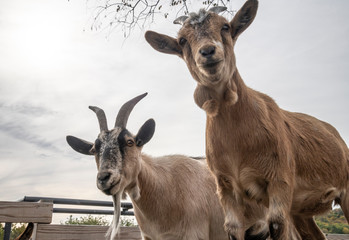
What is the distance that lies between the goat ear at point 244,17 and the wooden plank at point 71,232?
8.77 ft

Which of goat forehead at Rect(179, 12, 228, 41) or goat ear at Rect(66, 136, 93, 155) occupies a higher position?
goat forehead at Rect(179, 12, 228, 41)

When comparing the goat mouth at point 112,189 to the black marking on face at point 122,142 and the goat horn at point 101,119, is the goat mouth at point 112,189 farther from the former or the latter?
the goat horn at point 101,119

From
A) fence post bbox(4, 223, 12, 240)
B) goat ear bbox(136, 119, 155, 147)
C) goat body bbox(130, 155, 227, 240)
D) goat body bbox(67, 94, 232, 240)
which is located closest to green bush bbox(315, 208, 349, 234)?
goat body bbox(130, 155, 227, 240)

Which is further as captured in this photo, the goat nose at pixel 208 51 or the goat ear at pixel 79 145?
the goat ear at pixel 79 145

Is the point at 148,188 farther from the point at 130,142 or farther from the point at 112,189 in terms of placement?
the point at 112,189

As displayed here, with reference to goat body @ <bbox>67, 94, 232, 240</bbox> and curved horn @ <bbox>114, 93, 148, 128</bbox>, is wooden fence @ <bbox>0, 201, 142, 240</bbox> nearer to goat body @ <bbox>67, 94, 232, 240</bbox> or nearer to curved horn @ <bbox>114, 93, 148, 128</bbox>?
goat body @ <bbox>67, 94, 232, 240</bbox>

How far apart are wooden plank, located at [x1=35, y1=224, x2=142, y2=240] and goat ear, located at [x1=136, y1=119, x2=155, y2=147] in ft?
3.52

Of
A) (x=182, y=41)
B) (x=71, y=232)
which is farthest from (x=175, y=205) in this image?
(x=182, y=41)

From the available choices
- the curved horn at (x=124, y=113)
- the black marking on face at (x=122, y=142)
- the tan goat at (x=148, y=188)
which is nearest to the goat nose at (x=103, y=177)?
the tan goat at (x=148, y=188)

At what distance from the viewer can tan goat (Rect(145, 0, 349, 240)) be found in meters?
2.25

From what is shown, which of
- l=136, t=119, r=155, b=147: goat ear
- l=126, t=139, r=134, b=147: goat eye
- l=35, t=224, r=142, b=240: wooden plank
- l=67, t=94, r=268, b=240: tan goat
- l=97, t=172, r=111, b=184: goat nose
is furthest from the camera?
l=136, t=119, r=155, b=147: goat ear

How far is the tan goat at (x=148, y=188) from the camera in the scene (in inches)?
148

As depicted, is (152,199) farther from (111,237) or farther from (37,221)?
(37,221)

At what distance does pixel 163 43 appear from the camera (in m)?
2.75
